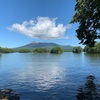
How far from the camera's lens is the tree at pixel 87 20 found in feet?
114

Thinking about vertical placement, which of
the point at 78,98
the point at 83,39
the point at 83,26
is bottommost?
the point at 78,98

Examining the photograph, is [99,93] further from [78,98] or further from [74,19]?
[74,19]

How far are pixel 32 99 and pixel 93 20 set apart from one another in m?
17.8

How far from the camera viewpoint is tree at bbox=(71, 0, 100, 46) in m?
34.8

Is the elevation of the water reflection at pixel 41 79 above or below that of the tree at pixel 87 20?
below

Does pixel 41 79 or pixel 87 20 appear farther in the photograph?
pixel 41 79

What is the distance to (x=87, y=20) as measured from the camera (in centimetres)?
3800

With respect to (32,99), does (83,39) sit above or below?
above

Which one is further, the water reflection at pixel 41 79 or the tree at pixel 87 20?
the water reflection at pixel 41 79

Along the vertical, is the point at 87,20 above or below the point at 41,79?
above

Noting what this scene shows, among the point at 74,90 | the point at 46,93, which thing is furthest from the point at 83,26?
the point at 46,93

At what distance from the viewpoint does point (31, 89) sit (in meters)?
38.1

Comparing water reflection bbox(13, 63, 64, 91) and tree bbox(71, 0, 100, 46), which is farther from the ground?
tree bbox(71, 0, 100, 46)

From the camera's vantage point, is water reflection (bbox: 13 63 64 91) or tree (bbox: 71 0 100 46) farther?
water reflection (bbox: 13 63 64 91)
